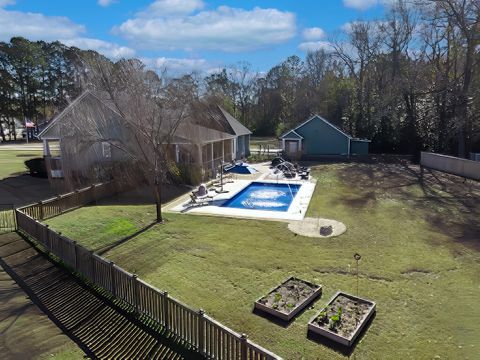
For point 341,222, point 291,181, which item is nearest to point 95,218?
point 341,222

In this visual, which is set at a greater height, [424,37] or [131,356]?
[424,37]

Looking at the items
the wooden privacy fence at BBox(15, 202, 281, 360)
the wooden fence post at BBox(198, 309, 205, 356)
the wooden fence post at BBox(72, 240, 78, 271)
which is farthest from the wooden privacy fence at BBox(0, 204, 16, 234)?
the wooden fence post at BBox(198, 309, 205, 356)

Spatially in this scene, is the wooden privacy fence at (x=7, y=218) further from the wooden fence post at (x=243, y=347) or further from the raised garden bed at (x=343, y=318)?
the raised garden bed at (x=343, y=318)

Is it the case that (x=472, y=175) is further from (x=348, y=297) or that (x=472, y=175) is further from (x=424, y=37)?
(x=348, y=297)

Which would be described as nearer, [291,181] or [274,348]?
[274,348]

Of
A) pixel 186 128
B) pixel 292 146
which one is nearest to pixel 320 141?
pixel 292 146

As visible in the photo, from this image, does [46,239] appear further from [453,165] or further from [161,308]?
[453,165]
